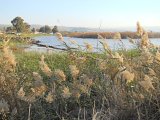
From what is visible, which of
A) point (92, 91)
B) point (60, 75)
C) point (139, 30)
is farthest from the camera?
point (92, 91)

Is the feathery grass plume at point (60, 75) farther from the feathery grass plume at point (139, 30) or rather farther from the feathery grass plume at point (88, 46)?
the feathery grass plume at point (139, 30)

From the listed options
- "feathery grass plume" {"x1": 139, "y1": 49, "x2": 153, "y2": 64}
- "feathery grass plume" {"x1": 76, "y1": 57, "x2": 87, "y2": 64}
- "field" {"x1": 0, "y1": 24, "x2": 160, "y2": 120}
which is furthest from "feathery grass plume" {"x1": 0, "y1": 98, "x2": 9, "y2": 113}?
"feathery grass plume" {"x1": 139, "y1": 49, "x2": 153, "y2": 64}

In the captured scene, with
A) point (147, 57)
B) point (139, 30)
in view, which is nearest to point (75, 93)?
point (147, 57)

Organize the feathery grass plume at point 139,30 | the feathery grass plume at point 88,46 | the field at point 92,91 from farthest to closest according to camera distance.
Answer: the feathery grass plume at point 88,46 < the feathery grass plume at point 139,30 < the field at point 92,91

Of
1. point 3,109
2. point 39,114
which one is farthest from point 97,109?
point 3,109

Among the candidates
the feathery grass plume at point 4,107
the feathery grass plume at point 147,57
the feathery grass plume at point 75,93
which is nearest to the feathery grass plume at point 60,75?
the feathery grass plume at point 75,93

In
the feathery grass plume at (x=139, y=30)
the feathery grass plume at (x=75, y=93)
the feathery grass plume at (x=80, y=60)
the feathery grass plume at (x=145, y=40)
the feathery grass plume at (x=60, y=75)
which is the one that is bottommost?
the feathery grass plume at (x=75, y=93)

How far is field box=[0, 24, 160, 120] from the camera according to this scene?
330 centimetres

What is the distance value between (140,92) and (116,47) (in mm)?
1666

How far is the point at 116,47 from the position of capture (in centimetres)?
498

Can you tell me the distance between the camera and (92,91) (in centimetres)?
381

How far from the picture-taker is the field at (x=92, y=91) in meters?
3.30

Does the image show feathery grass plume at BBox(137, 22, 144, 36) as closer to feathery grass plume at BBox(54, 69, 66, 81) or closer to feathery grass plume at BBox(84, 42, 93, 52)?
feathery grass plume at BBox(84, 42, 93, 52)

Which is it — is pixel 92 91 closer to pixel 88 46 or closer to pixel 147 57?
pixel 88 46
